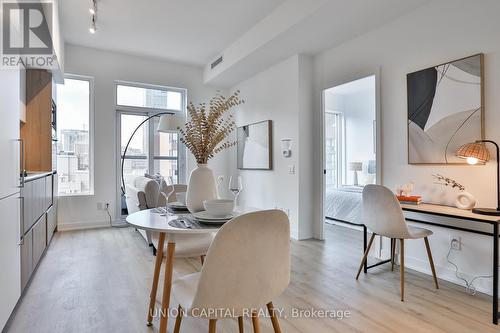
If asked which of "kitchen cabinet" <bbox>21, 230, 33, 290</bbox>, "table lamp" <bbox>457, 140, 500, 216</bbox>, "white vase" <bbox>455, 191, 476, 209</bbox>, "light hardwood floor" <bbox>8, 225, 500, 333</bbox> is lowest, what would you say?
"light hardwood floor" <bbox>8, 225, 500, 333</bbox>

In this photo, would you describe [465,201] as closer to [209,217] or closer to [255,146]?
[209,217]

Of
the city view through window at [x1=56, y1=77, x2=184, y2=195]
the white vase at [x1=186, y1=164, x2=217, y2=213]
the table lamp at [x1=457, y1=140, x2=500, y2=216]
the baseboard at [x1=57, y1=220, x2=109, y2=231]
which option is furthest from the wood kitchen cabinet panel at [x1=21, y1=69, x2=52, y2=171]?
the table lamp at [x1=457, y1=140, x2=500, y2=216]

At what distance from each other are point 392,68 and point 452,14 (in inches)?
27.0

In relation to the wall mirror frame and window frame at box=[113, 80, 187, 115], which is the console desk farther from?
window frame at box=[113, 80, 187, 115]

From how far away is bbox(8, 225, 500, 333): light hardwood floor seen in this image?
1.97 m

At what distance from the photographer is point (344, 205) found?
5109mm

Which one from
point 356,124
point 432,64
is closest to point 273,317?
point 432,64

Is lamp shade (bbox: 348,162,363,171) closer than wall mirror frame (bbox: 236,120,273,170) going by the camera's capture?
No

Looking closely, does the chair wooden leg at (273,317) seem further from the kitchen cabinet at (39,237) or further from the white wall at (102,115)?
the white wall at (102,115)

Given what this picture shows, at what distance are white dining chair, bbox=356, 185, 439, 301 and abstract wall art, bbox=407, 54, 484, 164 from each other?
766 mm

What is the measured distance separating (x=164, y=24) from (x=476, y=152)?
3.96m

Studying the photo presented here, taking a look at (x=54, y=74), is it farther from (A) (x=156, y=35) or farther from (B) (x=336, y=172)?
(B) (x=336, y=172)

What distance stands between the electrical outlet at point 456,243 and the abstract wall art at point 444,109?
688 millimetres

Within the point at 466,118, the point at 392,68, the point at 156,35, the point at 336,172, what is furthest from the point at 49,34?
the point at 336,172
